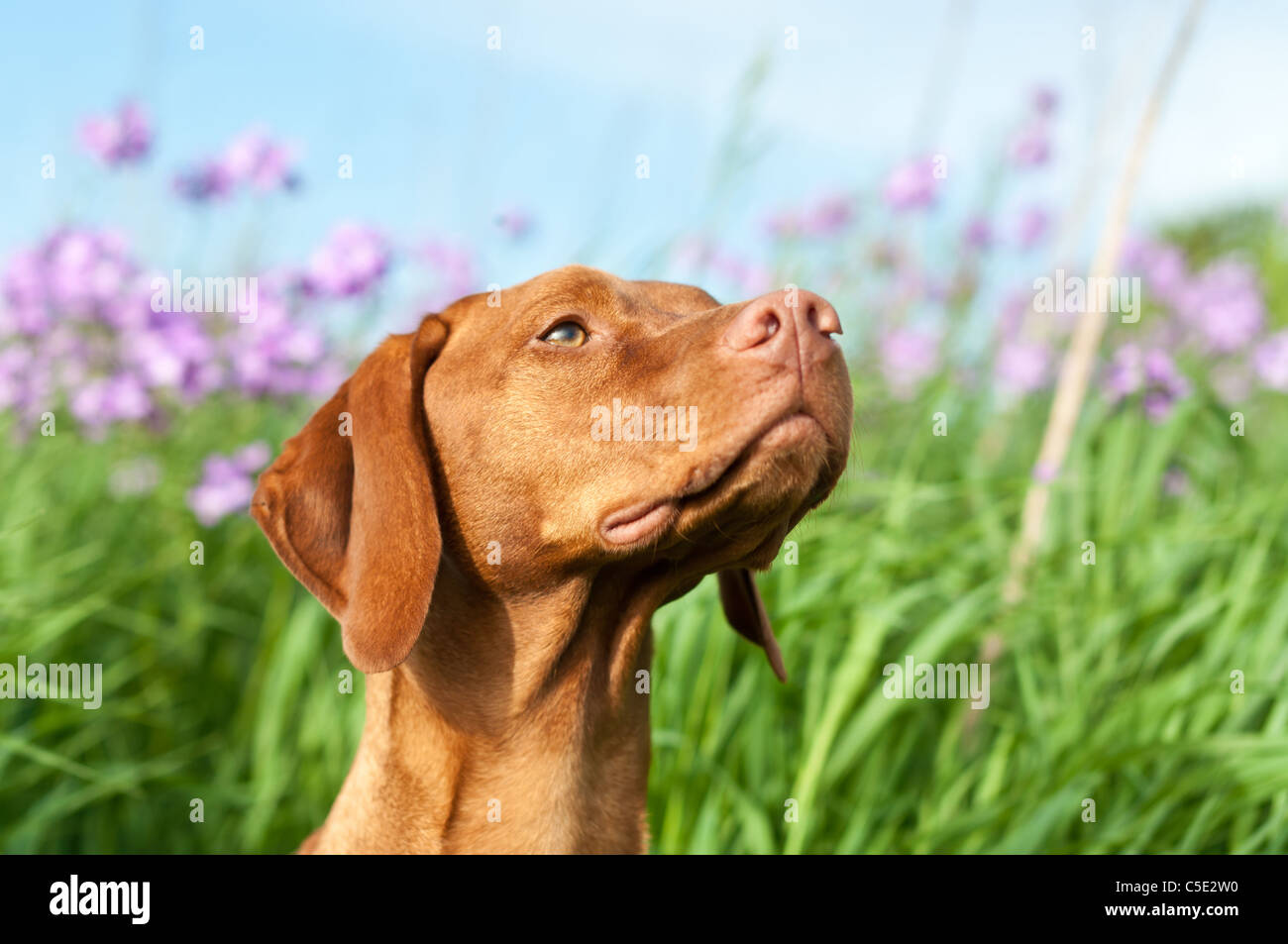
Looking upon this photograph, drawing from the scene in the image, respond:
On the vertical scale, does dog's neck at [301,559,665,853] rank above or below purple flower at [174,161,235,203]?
below

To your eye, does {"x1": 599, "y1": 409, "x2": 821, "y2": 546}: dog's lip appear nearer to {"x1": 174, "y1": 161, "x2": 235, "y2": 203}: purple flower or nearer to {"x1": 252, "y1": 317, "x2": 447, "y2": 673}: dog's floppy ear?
{"x1": 252, "y1": 317, "x2": 447, "y2": 673}: dog's floppy ear

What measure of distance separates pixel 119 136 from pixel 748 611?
3.86 m

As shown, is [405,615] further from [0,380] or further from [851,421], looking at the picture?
[0,380]

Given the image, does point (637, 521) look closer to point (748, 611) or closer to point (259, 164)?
point (748, 611)

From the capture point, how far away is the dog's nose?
2.17 m

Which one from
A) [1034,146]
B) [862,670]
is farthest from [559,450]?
[1034,146]

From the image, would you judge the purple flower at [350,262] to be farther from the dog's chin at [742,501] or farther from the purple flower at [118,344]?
the dog's chin at [742,501]

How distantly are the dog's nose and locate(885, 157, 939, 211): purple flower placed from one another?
3730mm

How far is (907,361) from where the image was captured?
19.7 feet

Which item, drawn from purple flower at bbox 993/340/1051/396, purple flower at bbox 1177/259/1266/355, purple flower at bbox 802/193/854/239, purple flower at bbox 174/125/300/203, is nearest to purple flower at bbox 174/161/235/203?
purple flower at bbox 174/125/300/203

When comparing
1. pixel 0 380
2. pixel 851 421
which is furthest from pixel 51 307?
pixel 851 421

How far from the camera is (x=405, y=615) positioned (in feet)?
8.02

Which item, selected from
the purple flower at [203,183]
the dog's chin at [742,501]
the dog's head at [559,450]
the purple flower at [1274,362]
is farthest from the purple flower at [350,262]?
the purple flower at [1274,362]

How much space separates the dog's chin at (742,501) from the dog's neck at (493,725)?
28 cm
